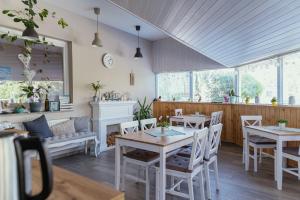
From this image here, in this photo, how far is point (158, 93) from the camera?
7.34m

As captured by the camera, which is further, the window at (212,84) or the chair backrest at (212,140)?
the window at (212,84)

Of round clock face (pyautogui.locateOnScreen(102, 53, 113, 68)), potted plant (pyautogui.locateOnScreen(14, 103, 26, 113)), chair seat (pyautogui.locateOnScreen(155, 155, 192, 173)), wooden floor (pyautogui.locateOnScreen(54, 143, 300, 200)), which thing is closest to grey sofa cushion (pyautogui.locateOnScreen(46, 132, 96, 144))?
wooden floor (pyautogui.locateOnScreen(54, 143, 300, 200))

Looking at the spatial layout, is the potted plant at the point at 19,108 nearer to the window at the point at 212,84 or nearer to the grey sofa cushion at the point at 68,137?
the grey sofa cushion at the point at 68,137

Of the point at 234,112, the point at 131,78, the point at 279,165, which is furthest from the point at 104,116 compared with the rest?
the point at 279,165

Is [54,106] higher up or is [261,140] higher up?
[54,106]

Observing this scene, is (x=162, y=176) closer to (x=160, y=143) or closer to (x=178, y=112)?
(x=160, y=143)

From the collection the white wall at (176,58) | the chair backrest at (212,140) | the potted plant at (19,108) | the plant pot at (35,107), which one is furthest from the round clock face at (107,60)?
the chair backrest at (212,140)

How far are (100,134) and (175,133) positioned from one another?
250 cm

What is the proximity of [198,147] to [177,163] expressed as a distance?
1.07 feet

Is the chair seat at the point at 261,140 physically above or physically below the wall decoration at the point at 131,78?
below

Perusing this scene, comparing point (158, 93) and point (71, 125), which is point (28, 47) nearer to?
point (71, 125)

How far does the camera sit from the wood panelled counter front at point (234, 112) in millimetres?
3956

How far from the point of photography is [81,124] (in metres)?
4.56

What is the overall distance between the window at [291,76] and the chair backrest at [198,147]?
2.90 metres
